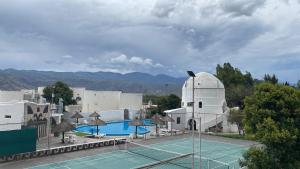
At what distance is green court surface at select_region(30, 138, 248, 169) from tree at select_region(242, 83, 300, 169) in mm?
4790

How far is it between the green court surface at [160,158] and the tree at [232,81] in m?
30.1

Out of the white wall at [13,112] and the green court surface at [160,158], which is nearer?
the green court surface at [160,158]

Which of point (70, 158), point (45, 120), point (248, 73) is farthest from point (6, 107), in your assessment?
point (248, 73)

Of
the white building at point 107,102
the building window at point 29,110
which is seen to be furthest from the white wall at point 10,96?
the building window at point 29,110

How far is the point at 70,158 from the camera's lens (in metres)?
29.3

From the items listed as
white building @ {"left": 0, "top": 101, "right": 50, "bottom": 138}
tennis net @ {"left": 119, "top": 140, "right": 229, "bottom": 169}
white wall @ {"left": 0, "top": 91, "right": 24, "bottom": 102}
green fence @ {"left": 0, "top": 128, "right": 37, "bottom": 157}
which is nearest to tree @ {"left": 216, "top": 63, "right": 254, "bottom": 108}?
tennis net @ {"left": 119, "top": 140, "right": 229, "bottom": 169}

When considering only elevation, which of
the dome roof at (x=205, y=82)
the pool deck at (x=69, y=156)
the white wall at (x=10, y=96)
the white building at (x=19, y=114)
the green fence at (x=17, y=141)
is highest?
the dome roof at (x=205, y=82)

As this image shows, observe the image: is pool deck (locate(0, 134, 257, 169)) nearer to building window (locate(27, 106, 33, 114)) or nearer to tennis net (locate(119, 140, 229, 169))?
tennis net (locate(119, 140, 229, 169))

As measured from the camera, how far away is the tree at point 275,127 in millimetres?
18531

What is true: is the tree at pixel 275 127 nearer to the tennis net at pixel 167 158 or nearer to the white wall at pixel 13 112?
the tennis net at pixel 167 158

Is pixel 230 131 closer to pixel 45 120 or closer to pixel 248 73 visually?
pixel 45 120

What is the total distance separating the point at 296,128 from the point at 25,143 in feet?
69.7

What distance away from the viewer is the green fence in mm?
27719

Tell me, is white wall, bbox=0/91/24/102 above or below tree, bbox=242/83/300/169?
above
